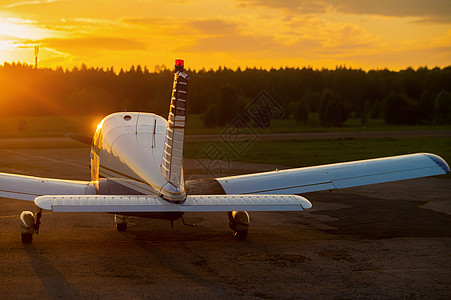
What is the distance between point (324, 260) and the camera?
34.3ft

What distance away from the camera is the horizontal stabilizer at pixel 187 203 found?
919 centimetres

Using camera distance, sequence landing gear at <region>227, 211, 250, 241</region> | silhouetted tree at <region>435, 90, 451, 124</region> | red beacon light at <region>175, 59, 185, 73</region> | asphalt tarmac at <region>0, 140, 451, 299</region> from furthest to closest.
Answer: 1. silhouetted tree at <region>435, 90, 451, 124</region>
2. landing gear at <region>227, 211, 250, 241</region>
3. red beacon light at <region>175, 59, 185, 73</region>
4. asphalt tarmac at <region>0, 140, 451, 299</region>

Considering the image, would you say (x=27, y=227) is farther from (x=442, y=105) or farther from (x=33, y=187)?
(x=442, y=105)

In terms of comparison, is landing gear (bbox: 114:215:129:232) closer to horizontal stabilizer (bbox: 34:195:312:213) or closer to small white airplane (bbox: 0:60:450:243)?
small white airplane (bbox: 0:60:450:243)

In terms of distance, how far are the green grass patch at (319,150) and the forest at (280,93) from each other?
3112 centimetres

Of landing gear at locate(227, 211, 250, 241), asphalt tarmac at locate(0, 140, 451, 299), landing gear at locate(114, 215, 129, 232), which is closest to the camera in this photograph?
asphalt tarmac at locate(0, 140, 451, 299)

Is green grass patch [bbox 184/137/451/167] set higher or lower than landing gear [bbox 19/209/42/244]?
lower

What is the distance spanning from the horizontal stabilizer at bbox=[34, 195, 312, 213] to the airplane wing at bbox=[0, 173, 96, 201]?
317cm

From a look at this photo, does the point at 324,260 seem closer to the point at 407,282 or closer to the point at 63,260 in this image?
the point at 407,282

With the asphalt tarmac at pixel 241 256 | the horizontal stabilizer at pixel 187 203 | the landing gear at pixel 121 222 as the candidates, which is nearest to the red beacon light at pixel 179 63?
the horizontal stabilizer at pixel 187 203

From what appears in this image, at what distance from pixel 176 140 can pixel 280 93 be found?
327 feet

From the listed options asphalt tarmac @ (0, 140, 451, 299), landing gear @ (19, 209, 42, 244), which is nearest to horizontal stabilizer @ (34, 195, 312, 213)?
asphalt tarmac @ (0, 140, 451, 299)

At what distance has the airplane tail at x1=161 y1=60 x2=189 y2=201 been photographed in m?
9.12

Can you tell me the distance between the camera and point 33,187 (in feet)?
40.5
